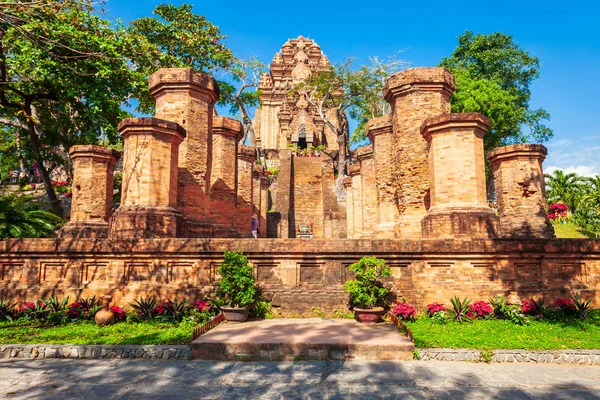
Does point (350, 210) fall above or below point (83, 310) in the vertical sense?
above

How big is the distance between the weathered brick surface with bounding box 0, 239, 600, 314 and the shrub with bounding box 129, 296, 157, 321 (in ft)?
0.90

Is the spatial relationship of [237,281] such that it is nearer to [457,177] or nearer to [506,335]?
[506,335]

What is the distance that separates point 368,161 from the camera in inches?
607

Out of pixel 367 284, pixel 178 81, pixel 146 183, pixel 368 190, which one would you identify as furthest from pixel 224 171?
pixel 367 284

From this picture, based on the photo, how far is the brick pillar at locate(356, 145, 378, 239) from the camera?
14.9m

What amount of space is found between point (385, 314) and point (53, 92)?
14.1m

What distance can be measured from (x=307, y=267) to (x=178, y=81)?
20.8ft

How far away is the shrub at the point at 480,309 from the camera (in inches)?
273

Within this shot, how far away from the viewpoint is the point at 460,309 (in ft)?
22.7

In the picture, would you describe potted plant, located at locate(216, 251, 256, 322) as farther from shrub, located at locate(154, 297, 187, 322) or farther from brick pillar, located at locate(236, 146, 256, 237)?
brick pillar, located at locate(236, 146, 256, 237)

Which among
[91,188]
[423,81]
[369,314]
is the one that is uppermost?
[423,81]

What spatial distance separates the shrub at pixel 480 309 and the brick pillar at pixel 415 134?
357 centimetres

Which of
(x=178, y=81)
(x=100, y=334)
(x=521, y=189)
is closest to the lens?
(x=100, y=334)

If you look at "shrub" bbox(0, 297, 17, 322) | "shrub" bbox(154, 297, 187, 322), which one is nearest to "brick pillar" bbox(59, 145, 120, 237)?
"shrub" bbox(0, 297, 17, 322)
